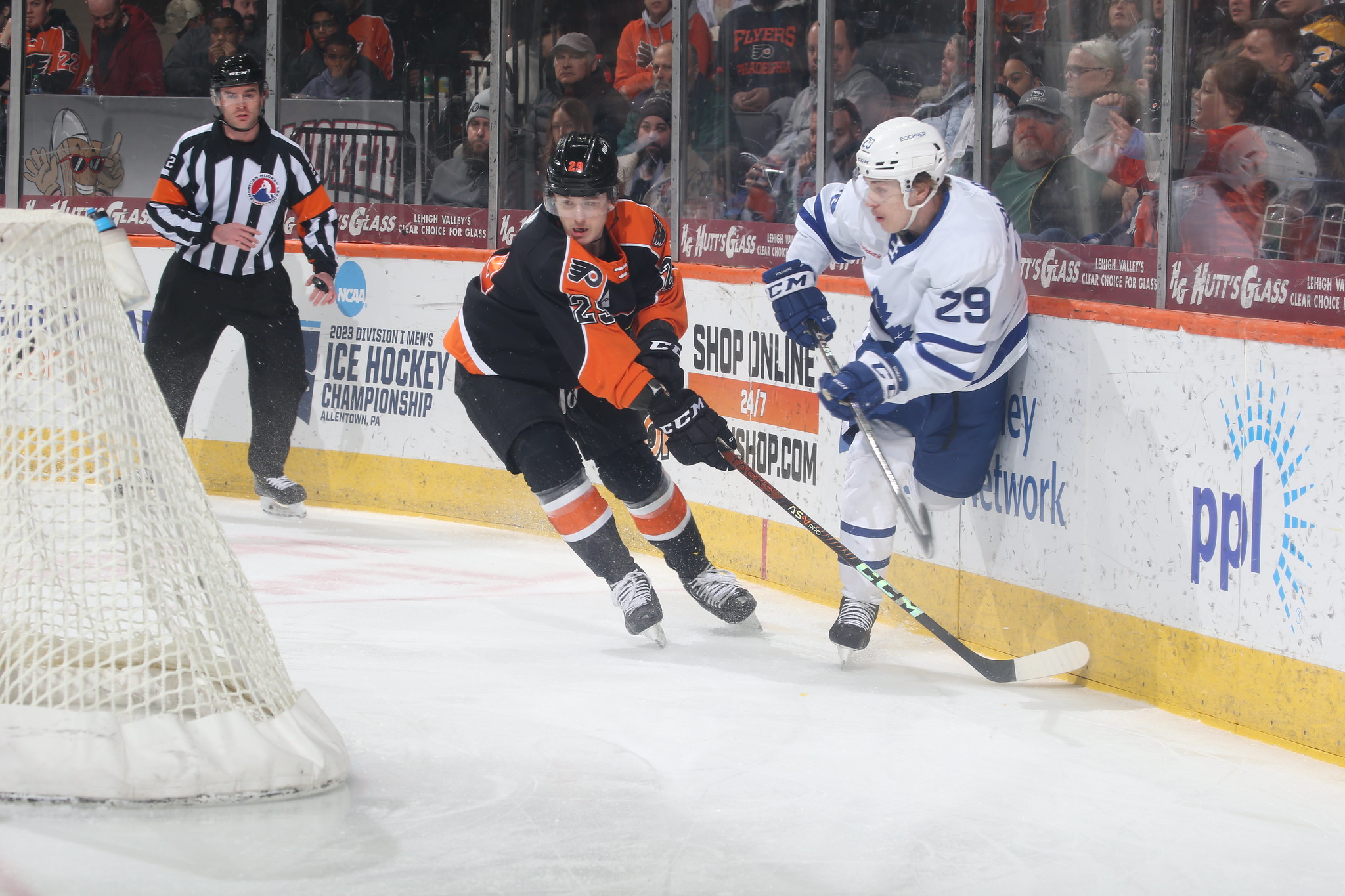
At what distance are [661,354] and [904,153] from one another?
0.69m

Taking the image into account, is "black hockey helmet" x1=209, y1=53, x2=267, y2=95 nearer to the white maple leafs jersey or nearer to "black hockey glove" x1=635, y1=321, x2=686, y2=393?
"black hockey glove" x1=635, y1=321, x2=686, y2=393

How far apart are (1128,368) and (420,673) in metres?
1.57

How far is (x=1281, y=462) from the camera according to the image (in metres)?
2.52

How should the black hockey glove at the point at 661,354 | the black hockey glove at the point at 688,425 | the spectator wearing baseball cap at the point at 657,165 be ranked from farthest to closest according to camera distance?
the spectator wearing baseball cap at the point at 657,165 < the black hockey glove at the point at 661,354 < the black hockey glove at the point at 688,425

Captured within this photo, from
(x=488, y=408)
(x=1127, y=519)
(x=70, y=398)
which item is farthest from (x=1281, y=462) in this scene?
(x=70, y=398)

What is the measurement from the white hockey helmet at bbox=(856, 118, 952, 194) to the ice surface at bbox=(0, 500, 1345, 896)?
3.40ft

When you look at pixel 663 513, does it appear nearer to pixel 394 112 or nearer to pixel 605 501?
pixel 605 501

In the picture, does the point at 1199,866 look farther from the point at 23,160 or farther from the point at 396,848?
the point at 23,160

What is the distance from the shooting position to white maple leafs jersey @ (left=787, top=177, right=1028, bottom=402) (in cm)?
279

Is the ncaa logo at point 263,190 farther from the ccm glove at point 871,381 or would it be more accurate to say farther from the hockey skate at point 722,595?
the ccm glove at point 871,381

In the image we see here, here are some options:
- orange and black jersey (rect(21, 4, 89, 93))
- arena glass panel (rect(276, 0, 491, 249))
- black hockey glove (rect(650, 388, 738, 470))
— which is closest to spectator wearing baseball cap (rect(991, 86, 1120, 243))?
black hockey glove (rect(650, 388, 738, 470))

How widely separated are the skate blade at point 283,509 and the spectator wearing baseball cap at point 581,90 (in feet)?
5.34

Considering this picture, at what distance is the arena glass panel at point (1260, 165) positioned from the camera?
311 centimetres

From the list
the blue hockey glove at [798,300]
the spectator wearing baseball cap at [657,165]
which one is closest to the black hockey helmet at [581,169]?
the blue hockey glove at [798,300]
